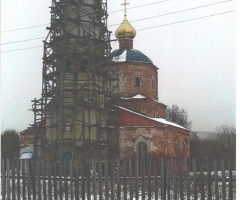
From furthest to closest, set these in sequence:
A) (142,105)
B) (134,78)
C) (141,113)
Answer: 1. (134,78)
2. (142,105)
3. (141,113)

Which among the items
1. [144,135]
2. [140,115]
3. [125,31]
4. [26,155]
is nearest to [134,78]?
[125,31]

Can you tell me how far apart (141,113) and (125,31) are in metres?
6.53

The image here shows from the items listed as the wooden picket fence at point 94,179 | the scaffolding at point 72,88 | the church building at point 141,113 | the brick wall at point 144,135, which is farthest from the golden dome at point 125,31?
the wooden picket fence at point 94,179

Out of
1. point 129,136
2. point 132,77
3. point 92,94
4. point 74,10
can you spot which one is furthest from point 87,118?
point 132,77

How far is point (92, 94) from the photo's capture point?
23312 millimetres

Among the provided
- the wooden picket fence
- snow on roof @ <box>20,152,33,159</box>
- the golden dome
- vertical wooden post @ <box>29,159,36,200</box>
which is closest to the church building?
the golden dome

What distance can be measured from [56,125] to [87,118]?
6.10 feet

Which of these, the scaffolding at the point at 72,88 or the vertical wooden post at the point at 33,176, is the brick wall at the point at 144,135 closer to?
the scaffolding at the point at 72,88

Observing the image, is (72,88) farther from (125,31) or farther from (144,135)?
(125,31)

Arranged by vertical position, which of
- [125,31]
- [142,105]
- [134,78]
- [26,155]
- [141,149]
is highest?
[125,31]

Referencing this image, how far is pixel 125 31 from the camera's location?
30.9 m

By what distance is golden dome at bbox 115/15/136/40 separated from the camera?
1210 inches

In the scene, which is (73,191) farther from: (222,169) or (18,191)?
(222,169)

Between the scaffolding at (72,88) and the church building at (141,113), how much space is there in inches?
82.3
